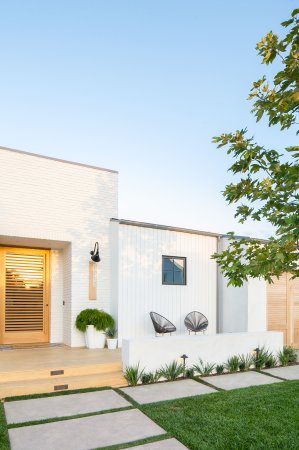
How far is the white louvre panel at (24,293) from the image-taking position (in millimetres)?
9219

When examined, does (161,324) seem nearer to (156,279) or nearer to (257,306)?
(156,279)

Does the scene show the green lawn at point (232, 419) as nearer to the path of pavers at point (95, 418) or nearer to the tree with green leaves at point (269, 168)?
the path of pavers at point (95, 418)

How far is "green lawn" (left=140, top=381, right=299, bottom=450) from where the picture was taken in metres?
3.94

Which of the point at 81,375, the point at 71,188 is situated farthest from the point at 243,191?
the point at 71,188

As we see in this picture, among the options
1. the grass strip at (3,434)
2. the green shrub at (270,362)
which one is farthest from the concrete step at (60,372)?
the green shrub at (270,362)

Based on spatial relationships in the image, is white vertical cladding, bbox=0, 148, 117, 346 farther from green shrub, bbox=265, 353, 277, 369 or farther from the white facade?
green shrub, bbox=265, 353, 277, 369

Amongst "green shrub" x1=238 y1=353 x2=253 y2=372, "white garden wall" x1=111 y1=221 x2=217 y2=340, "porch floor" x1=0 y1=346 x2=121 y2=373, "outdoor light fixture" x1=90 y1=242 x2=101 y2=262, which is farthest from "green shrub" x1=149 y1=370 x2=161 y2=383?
"outdoor light fixture" x1=90 y1=242 x2=101 y2=262

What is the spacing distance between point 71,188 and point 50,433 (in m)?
6.33

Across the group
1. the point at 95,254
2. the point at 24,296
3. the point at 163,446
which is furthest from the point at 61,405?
the point at 24,296

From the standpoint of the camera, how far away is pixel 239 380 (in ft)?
22.4

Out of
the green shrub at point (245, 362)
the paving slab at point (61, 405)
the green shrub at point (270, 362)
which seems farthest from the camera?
the green shrub at point (270, 362)

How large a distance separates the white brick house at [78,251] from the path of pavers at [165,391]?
2.94 meters

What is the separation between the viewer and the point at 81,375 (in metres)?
6.55

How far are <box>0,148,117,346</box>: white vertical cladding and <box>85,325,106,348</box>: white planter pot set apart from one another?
0.40 metres
